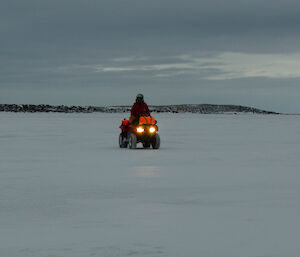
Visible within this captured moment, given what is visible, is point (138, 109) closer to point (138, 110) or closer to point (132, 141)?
point (138, 110)

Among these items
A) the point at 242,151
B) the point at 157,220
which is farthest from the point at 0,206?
the point at 242,151

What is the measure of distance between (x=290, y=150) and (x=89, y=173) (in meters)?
10.3

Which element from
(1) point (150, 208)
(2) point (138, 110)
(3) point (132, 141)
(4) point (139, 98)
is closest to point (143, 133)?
(3) point (132, 141)

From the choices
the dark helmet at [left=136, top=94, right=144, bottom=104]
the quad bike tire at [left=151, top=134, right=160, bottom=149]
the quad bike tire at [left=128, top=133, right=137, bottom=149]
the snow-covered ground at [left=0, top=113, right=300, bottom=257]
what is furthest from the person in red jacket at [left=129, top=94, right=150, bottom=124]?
the snow-covered ground at [left=0, top=113, right=300, bottom=257]

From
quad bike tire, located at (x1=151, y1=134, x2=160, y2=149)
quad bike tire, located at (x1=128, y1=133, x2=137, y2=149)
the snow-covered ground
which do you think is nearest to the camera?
the snow-covered ground

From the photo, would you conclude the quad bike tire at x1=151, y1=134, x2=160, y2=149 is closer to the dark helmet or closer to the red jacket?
the red jacket

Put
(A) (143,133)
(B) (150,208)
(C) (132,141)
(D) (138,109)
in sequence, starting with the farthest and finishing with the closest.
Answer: (D) (138,109) < (A) (143,133) < (C) (132,141) < (B) (150,208)

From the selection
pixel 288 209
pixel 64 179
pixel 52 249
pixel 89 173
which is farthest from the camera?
pixel 89 173

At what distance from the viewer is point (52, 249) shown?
757 centimetres

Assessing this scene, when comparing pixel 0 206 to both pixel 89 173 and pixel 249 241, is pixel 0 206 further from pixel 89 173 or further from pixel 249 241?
pixel 89 173

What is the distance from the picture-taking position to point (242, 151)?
2383 cm

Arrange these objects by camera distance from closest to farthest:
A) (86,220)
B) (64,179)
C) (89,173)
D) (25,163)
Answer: (86,220) → (64,179) → (89,173) → (25,163)

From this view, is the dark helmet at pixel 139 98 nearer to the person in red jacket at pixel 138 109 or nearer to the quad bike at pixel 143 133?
the person in red jacket at pixel 138 109

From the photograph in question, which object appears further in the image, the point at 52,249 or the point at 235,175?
the point at 235,175
